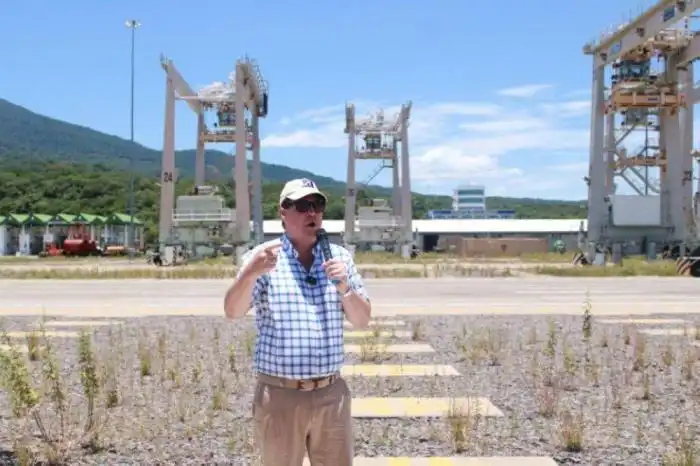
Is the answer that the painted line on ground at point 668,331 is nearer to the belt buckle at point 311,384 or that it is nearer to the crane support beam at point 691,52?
the belt buckle at point 311,384

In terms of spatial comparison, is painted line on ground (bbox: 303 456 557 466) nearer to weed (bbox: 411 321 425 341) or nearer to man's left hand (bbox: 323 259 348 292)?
man's left hand (bbox: 323 259 348 292)

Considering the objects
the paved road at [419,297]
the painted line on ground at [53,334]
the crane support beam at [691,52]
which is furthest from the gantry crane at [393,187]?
the painted line on ground at [53,334]

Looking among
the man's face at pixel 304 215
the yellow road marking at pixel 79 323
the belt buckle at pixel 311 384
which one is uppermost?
the man's face at pixel 304 215

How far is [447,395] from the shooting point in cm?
827

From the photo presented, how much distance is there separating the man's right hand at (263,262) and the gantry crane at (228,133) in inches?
1792

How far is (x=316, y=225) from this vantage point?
3928 mm

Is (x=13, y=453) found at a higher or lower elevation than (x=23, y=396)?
lower

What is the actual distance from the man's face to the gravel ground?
2659mm

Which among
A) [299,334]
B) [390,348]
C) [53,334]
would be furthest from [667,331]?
[299,334]

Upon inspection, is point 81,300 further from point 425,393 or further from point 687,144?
point 687,144

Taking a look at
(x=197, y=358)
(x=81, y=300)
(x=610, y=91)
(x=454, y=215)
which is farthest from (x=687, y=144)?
(x=454, y=215)

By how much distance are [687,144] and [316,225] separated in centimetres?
6224

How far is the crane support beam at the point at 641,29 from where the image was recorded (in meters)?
44.7

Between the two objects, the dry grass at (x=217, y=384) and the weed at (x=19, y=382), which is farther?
the dry grass at (x=217, y=384)
